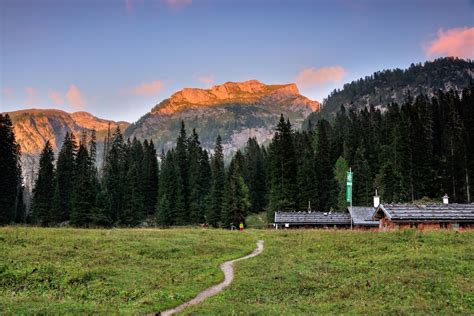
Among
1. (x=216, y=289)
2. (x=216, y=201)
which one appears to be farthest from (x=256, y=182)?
(x=216, y=289)

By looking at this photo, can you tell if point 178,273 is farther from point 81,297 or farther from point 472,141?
point 472,141

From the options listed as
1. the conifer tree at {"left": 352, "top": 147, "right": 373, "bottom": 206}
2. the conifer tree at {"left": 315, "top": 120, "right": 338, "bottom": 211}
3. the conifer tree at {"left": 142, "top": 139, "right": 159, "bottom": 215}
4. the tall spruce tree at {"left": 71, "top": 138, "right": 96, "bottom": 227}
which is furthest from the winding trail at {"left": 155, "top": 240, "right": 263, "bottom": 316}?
the conifer tree at {"left": 142, "top": 139, "right": 159, "bottom": 215}

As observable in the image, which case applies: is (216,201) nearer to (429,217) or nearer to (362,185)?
(362,185)

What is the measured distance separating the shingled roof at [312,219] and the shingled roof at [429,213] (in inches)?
694

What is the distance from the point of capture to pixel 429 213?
44594mm

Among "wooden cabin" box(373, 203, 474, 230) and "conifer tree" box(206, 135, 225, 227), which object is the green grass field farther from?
"conifer tree" box(206, 135, 225, 227)

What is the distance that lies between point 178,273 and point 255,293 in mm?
7362

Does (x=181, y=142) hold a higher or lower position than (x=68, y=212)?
higher

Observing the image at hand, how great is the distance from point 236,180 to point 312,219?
72.3 ft

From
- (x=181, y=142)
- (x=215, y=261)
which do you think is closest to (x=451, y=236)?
(x=215, y=261)

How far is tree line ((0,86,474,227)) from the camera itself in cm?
8231

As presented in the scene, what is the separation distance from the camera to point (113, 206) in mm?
96188

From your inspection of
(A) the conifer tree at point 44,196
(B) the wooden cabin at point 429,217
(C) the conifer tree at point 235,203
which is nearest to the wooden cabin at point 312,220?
(C) the conifer tree at point 235,203

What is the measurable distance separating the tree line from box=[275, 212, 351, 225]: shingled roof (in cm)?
1386
